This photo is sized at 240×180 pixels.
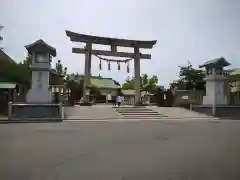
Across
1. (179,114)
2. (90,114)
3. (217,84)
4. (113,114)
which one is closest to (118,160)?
(90,114)

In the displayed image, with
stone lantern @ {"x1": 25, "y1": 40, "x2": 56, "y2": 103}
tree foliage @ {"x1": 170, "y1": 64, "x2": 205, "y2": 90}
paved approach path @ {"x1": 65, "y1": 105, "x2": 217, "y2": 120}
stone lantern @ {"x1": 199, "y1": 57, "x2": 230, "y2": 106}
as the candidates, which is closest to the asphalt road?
paved approach path @ {"x1": 65, "y1": 105, "x2": 217, "y2": 120}

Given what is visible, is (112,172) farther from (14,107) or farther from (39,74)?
(39,74)

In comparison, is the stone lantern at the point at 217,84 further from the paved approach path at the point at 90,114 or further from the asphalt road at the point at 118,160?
the asphalt road at the point at 118,160

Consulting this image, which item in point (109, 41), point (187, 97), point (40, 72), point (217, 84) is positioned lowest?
point (187, 97)

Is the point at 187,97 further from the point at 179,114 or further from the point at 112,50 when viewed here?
the point at 112,50

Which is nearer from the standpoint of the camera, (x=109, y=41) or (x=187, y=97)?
(x=109, y=41)

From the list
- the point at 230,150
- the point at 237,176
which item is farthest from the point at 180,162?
the point at 230,150

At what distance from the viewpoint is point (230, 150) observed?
6668mm

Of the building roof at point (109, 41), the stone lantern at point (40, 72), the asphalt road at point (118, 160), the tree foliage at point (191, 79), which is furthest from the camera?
the tree foliage at point (191, 79)

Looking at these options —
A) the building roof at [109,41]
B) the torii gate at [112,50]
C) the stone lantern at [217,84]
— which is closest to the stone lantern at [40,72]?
the building roof at [109,41]

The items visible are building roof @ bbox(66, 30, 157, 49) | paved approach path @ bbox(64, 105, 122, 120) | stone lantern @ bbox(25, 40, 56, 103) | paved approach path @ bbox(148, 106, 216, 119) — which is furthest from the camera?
Result: building roof @ bbox(66, 30, 157, 49)

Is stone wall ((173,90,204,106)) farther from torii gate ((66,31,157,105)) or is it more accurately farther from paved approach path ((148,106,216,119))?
paved approach path ((148,106,216,119))

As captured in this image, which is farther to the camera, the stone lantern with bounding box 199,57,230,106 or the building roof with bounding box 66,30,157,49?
the building roof with bounding box 66,30,157,49

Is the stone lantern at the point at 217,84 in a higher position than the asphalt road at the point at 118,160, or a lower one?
higher
